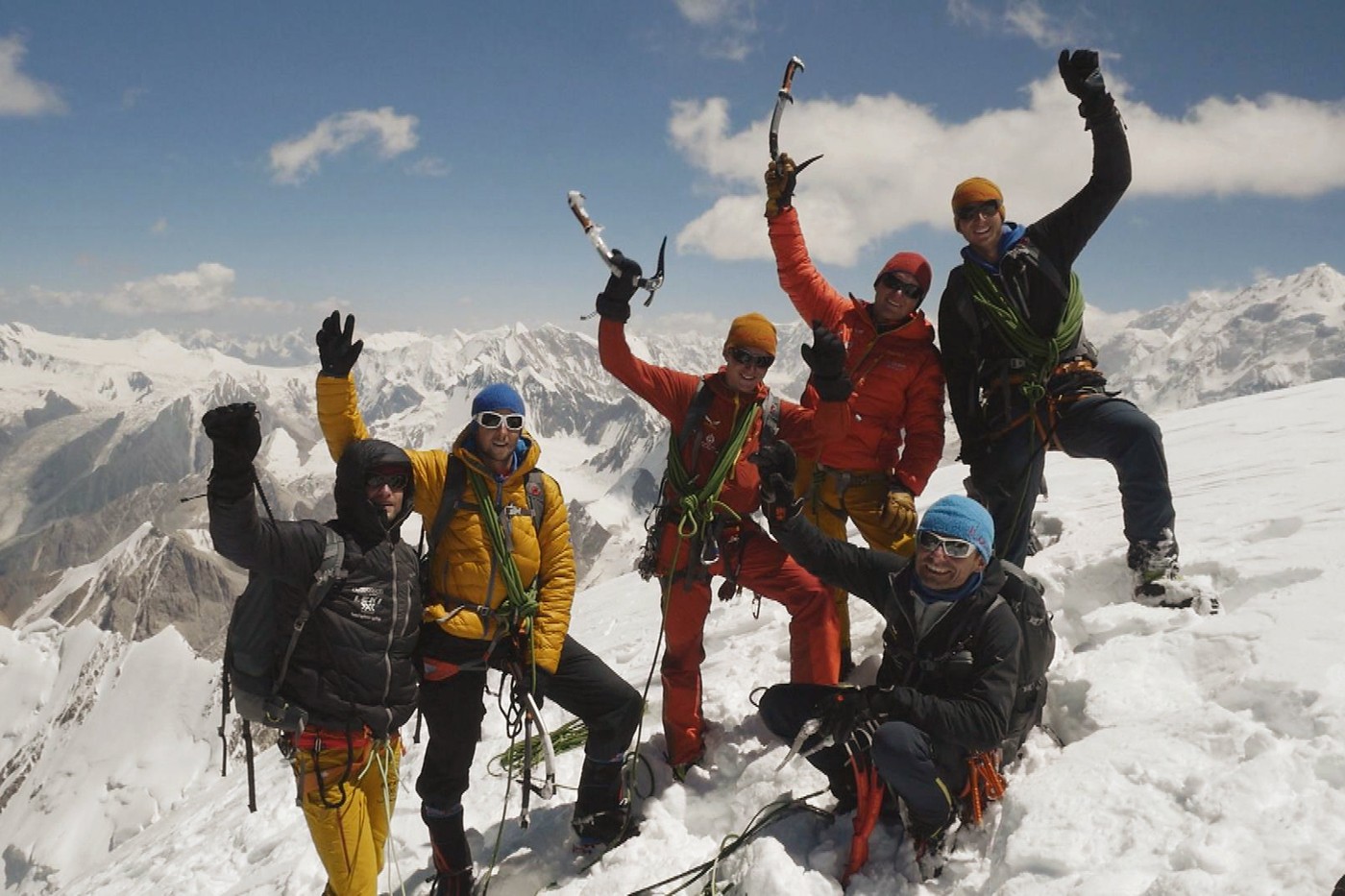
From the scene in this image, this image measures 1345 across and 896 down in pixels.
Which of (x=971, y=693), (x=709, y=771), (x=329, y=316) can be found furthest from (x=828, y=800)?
(x=329, y=316)

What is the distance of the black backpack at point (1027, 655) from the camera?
4.69 m

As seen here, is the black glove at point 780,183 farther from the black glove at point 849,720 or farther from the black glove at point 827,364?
the black glove at point 849,720

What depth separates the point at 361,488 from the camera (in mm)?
4801

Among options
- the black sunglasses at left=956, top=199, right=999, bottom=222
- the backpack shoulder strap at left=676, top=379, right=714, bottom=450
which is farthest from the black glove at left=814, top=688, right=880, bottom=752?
the black sunglasses at left=956, top=199, right=999, bottom=222

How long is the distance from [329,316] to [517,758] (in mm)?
4457

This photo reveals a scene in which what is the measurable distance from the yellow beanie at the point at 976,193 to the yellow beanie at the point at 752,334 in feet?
6.27

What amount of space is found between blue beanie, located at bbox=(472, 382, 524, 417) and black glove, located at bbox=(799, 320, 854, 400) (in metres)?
2.11

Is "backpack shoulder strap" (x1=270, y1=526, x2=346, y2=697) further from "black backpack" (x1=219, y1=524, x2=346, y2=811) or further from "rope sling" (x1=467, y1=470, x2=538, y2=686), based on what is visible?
"rope sling" (x1=467, y1=470, x2=538, y2=686)

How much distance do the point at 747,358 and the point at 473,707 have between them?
330cm

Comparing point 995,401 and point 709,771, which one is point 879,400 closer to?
point 995,401

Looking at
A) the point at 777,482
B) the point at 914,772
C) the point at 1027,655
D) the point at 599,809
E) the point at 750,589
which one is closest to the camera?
the point at 914,772

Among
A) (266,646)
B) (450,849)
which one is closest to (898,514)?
(450,849)

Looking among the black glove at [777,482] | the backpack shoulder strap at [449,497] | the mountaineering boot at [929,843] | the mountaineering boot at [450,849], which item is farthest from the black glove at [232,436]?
the mountaineering boot at [929,843]

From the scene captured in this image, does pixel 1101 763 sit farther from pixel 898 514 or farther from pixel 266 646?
pixel 266 646
